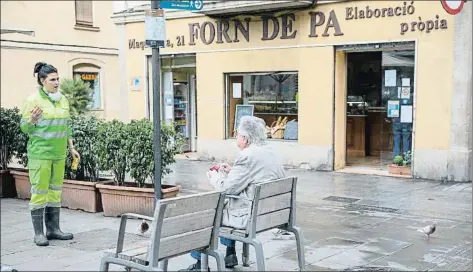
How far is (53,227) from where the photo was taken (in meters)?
6.28

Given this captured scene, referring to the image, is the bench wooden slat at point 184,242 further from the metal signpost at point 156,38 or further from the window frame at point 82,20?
the window frame at point 82,20

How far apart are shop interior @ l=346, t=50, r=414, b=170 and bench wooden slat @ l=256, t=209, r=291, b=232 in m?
6.70

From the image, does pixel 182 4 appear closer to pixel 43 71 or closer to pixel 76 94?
pixel 43 71

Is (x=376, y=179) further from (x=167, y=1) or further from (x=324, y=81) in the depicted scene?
(x=167, y=1)

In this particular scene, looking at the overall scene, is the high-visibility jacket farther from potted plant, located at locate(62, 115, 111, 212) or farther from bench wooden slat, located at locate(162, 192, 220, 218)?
bench wooden slat, located at locate(162, 192, 220, 218)

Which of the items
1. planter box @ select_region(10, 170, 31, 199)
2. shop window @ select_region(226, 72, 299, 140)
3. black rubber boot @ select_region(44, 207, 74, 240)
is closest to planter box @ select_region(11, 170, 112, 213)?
planter box @ select_region(10, 170, 31, 199)

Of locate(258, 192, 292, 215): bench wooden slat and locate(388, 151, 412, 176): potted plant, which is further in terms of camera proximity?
locate(388, 151, 412, 176): potted plant

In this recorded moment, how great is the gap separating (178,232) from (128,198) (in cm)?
349

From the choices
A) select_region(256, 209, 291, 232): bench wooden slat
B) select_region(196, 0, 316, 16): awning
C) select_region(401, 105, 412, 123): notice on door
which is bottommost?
select_region(256, 209, 291, 232): bench wooden slat

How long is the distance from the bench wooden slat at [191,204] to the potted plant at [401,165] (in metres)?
7.51

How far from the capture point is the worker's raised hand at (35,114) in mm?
5863

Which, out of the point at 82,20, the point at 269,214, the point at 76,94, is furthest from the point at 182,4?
the point at 82,20

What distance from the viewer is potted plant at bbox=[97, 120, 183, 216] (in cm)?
725

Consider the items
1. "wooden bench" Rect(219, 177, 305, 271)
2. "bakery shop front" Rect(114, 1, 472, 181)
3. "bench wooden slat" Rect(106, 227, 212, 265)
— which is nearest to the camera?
"bench wooden slat" Rect(106, 227, 212, 265)
